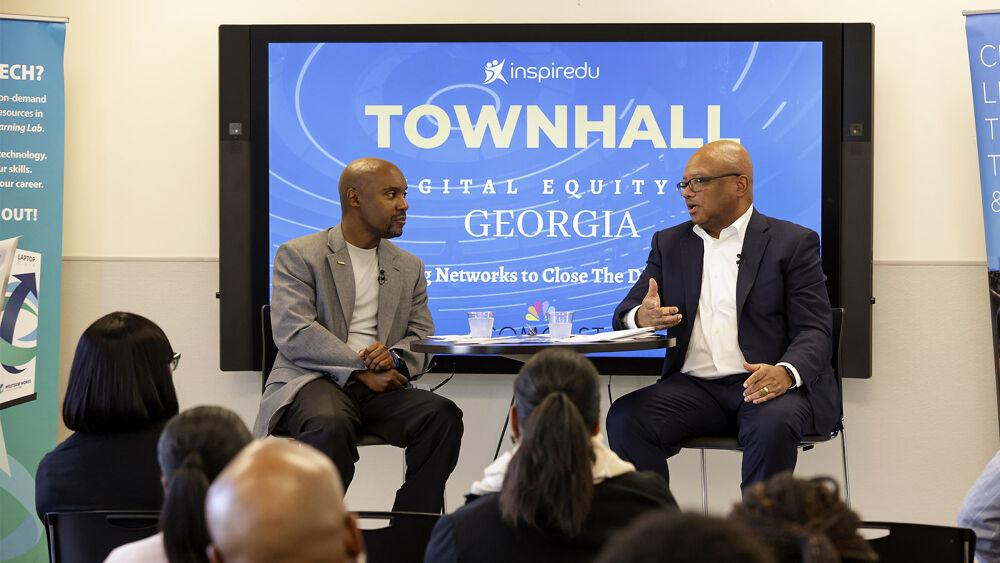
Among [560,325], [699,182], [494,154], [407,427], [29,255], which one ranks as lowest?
[407,427]

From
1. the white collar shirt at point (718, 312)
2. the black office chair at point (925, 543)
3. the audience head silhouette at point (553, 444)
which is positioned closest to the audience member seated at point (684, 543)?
the audience head silhouette at point (553, 444)

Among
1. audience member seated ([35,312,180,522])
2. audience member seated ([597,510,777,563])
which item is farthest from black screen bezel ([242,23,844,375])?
audience member seated ([597,510,777,563])

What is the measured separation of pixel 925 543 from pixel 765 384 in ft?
5.47

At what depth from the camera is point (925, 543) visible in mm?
1892

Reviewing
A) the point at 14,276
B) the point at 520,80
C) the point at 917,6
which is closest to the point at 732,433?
the point at 520,80

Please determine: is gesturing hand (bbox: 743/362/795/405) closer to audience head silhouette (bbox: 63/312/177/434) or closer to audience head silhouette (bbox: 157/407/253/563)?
audience head silhouette (bbox: 63/312/177/434)

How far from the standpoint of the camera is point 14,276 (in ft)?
14.4

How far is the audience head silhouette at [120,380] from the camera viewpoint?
2.21 meters

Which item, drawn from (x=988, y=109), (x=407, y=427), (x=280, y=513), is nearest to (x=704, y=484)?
(x=407, y=427)

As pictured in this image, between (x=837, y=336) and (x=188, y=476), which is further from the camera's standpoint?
(x=837, y=336)

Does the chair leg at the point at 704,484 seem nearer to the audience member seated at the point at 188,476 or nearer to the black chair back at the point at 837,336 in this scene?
the black chair back at the point at 837,336

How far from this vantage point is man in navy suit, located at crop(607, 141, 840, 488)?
3562mm

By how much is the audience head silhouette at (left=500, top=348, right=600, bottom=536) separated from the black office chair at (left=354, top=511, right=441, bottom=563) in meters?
0.26

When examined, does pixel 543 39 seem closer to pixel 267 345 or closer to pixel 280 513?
pixel 267 345
